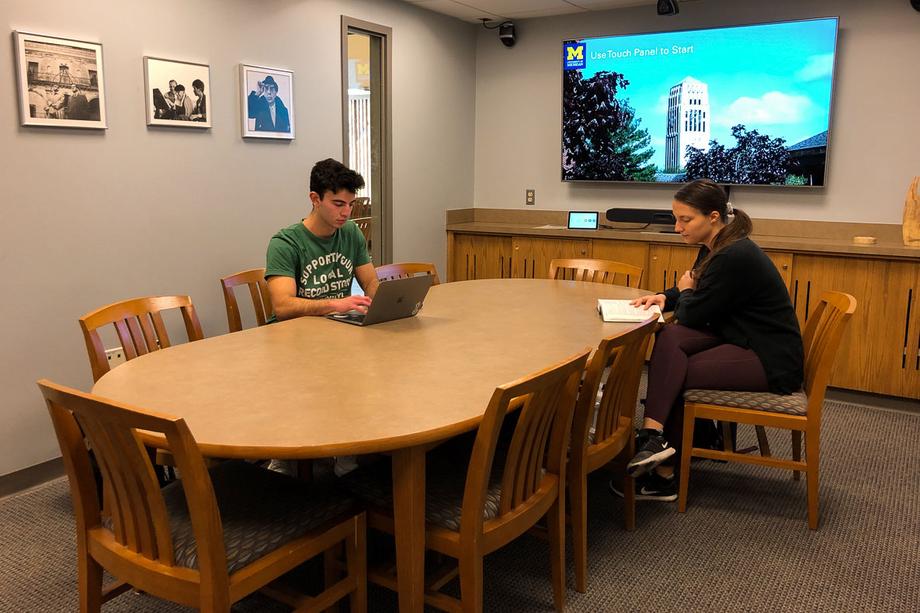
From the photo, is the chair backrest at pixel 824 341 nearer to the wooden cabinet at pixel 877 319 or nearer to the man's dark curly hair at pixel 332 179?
the wooden cabinet at pixel 877 319

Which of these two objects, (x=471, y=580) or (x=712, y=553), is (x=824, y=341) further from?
(x=471, y=580)

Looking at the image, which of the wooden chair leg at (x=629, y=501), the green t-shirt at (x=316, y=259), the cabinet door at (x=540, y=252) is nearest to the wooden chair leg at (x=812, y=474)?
the wooden chair leg at (x=629, y=501)

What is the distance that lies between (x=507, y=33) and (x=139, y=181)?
10.2ft

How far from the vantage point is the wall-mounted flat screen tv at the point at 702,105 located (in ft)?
15.0

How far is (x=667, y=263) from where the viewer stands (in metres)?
4.80

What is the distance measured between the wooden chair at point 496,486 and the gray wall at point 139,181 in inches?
73.3

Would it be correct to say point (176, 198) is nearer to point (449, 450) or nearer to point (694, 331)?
point (449, 450)

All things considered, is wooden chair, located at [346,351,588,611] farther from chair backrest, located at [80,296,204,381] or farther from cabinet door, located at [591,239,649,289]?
cabinet door, located at [591,239,649,289]

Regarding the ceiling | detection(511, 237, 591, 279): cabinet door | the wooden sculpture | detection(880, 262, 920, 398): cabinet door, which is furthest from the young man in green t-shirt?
the wooden sculpture

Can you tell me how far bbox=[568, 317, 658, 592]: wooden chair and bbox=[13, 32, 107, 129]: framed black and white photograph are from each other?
7.92ft

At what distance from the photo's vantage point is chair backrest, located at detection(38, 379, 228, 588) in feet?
4.89

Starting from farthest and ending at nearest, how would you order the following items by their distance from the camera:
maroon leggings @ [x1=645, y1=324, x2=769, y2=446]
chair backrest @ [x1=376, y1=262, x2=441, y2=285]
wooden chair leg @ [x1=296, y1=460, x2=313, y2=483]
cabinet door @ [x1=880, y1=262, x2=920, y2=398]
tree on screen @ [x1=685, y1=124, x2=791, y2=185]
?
1. tree on screen @ [x1=685, y1=124, x2=791, y2=185]
2. cabinet door @ [x1=880, y1=262, x2=920, y2=398]
3. chair backrest @ [x1=376, y1=262, x2=441, y2=285]
4. maroon leggings @ [x1=645, y1=324, x2=769, y2=446]
5. wooden chair leg @ [x1=296, y1=460, x2=313, y2=483]

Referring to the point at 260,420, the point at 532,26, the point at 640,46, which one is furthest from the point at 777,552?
the point at 532,26

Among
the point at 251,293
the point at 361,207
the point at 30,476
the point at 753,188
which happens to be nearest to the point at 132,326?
the point at 251,293
